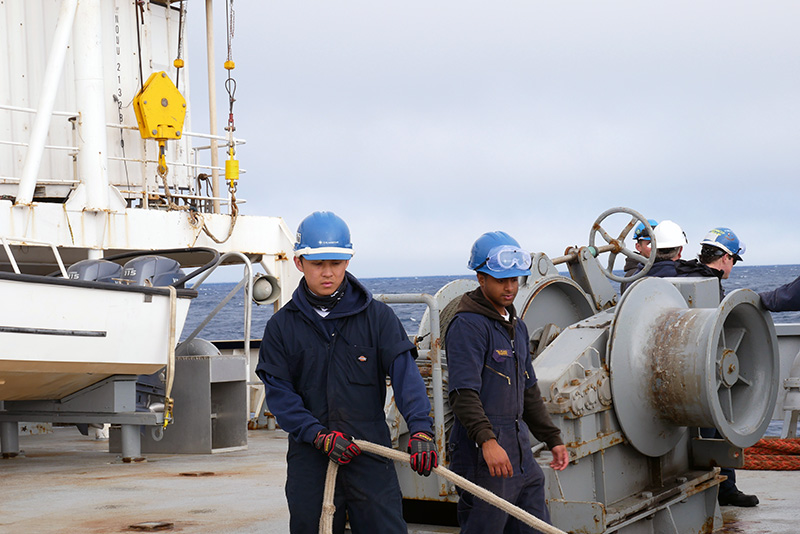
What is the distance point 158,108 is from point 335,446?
28.4 feet

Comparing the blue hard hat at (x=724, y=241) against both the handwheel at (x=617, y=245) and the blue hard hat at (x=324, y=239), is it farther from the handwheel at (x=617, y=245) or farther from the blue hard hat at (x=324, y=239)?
the blue hard hat at (x=324, y=239)

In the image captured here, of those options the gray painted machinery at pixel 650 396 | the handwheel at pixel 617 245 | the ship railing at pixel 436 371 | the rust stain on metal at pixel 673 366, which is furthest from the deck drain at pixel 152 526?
the handwheel at pixel 617 245

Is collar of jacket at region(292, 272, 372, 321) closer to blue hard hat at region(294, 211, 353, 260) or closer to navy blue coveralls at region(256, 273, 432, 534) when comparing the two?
navy blue coveralls at region(256, 273, 432, 534)

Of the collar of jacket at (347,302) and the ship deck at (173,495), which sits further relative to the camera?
the ship deck at (173,495)

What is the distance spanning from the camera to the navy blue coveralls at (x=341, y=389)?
3.45 meters

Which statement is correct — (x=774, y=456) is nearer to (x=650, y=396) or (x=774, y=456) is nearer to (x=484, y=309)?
(x=650, y=396)

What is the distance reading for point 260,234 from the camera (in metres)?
12.5

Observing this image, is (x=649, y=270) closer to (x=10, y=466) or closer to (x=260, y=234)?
(x=10, y=466)

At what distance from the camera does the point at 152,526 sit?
568 centimetres

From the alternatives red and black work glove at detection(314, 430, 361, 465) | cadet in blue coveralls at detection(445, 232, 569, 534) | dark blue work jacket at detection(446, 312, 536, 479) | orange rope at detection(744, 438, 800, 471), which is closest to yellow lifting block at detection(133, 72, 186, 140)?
orange rope at detection(744, 438, 800, 471)

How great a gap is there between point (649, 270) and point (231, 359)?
4.39m

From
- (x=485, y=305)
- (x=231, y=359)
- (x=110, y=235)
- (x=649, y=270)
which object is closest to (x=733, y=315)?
(x=649, y=270)

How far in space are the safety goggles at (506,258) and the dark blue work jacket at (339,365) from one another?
0.56 metres

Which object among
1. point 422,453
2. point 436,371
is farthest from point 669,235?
point 422,453
